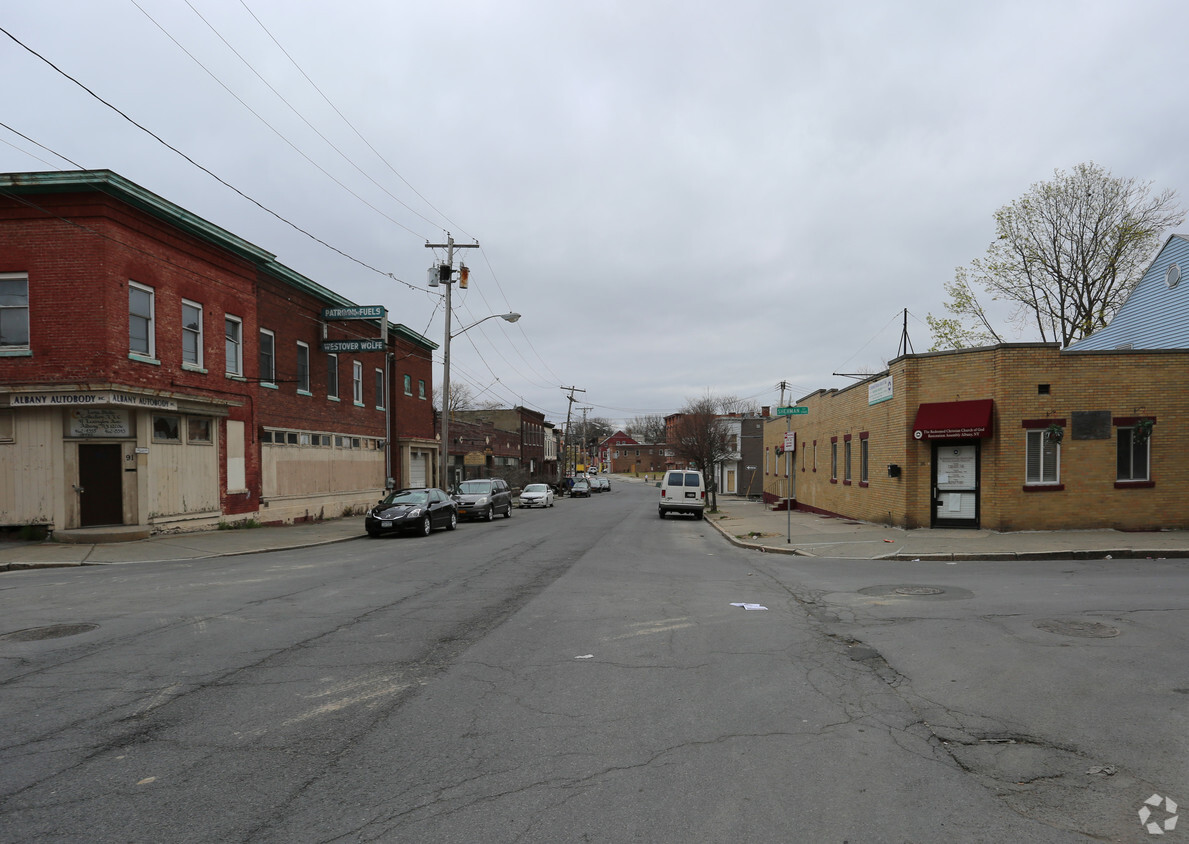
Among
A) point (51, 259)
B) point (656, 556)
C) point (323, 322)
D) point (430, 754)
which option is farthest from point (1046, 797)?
point (323, 322)

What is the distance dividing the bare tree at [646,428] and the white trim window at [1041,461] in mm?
135651

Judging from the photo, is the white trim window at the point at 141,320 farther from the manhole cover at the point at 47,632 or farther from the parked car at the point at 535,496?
the parked car at the point at 535,496

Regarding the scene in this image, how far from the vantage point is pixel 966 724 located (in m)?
5.36

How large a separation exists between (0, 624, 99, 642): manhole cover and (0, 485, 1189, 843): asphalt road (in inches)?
5.3

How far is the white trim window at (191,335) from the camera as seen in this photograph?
20344 mm

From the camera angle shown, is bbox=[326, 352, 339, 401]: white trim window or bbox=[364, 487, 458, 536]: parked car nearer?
bbox=[364, 487, 458, 536]: parked car

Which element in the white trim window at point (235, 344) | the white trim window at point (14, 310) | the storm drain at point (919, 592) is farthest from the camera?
the white trim window at point (235, 344)

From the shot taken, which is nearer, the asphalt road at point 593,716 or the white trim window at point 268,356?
the asphalt road at point 593,716

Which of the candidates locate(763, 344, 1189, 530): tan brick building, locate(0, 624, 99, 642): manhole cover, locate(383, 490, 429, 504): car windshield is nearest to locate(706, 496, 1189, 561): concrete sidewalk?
locate(763, 344, 1189, 530): tan brick building

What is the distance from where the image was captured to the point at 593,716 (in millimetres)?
5516

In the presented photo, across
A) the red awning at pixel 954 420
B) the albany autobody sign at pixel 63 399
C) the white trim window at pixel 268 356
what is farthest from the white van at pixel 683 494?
the albany autobody sign at pixel 63 399

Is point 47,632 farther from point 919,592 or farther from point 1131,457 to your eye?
point 1131,457

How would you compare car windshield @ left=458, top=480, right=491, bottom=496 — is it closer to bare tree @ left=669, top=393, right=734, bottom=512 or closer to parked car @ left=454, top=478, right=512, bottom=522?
parked car @ left=454, top=478, right=512, bottom=522

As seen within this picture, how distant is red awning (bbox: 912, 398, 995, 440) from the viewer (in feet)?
58.6
